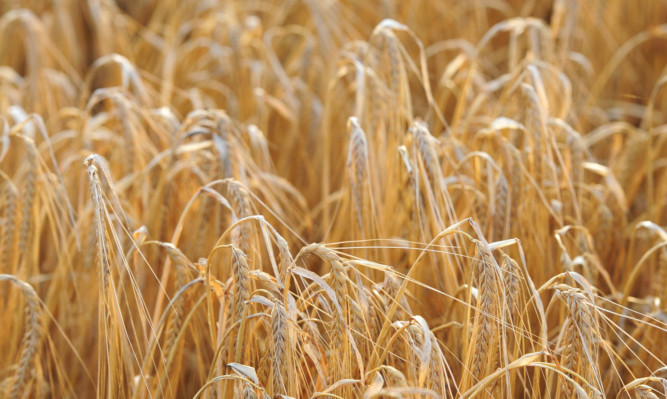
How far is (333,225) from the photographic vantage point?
4.04 feet

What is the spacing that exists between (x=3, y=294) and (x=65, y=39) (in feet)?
3.62

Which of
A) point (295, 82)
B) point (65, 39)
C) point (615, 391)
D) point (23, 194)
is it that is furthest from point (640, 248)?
point (65, 39)

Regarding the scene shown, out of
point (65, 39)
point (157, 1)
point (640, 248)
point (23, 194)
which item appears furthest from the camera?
point (157, 1)

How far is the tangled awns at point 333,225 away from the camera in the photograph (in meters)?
0.77

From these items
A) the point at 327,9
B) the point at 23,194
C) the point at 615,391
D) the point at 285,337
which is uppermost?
the point at 327,9

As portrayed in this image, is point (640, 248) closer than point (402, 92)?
No

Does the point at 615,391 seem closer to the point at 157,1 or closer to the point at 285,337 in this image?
the point at 285,337

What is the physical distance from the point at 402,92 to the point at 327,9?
0.57 m

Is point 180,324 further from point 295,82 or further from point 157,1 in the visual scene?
point 157,1

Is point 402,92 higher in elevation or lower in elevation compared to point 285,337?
higher

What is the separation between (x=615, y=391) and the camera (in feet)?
3.27

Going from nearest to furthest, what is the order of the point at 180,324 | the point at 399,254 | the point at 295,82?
the point at 180,324, the point at 399,254, the point at 295,82

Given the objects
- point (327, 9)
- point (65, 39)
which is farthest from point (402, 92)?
point (65, 39)

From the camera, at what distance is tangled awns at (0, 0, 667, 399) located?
30.1 inches
